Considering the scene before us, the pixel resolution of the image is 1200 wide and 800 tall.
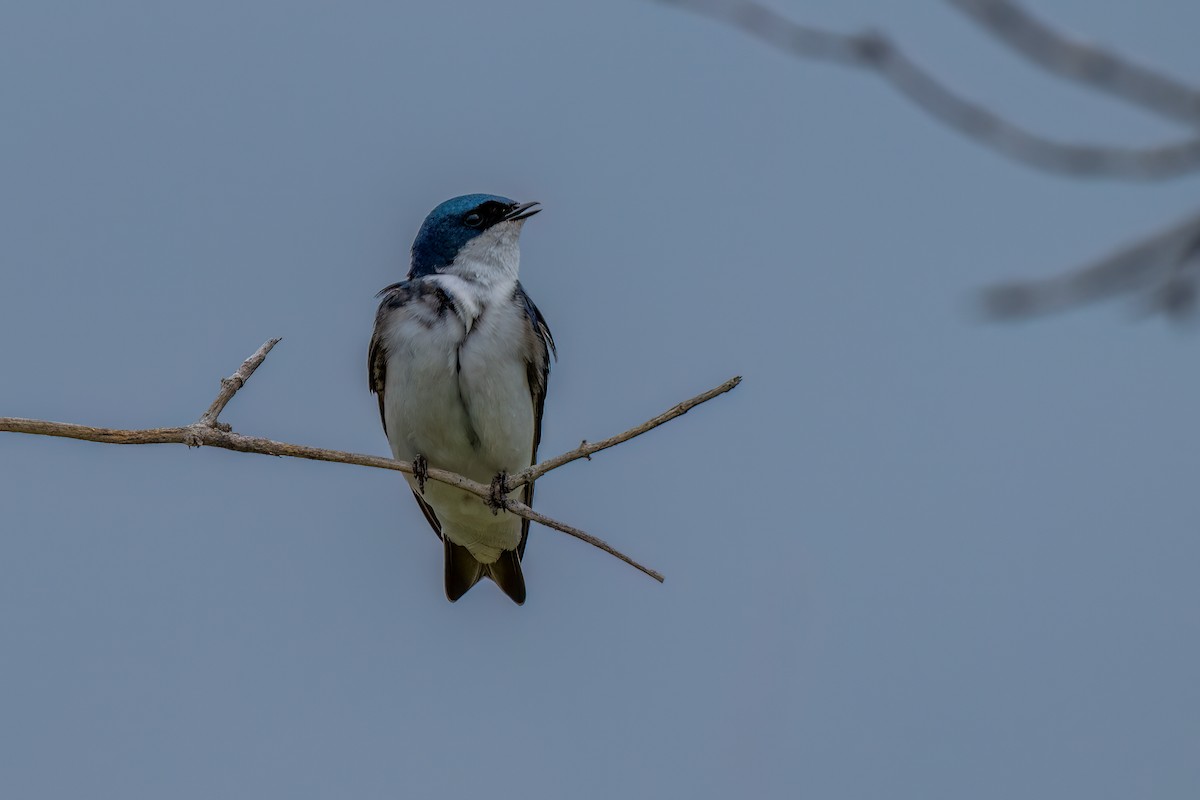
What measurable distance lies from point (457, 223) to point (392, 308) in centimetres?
59

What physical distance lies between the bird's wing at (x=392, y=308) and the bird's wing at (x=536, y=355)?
0.36 metres

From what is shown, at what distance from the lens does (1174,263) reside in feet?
3.53

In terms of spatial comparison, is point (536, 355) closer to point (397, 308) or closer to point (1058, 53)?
point (397, 308)

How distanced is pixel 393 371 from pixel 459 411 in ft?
1.09

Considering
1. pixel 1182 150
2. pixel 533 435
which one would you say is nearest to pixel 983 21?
pixel 1182 150

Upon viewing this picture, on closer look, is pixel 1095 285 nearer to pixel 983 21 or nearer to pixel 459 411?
pixel 983 21

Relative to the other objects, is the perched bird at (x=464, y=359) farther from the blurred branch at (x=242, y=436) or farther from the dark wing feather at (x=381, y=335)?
the blurred branch at (x=242, y=436)

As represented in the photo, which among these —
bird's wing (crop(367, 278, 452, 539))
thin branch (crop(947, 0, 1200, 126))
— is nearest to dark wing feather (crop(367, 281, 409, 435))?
bird's wing (crop(367, 278, 452, 539))

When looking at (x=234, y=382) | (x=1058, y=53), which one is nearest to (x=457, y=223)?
(x=234, y=382)

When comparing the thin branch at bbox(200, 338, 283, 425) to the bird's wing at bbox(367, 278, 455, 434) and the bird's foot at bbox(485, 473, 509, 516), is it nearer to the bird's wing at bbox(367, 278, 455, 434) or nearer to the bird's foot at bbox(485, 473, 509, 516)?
the bird's foot at bbox(485, 473, 509, 516)

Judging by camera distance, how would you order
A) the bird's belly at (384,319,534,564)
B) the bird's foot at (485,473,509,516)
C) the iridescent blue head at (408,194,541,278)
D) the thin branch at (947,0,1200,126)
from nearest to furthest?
1. the thin branch at (947,0,1200,126)
2. the bird's foot at (485,473,509,516)
3. the bird's belly at (384,319,534,564)
4. the iridescent blue head at (408,194,541,278)

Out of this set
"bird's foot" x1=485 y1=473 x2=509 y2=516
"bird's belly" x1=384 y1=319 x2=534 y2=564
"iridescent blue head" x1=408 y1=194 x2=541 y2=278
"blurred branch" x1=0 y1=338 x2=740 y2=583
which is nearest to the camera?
"blurred branch" x1=0 y1=338 x2=740 y2=583

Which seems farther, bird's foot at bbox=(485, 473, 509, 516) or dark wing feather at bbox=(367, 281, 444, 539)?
dark wing feather at bbox=(367, 281, 444, 539)

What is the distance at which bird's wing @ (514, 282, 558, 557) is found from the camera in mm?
5984
